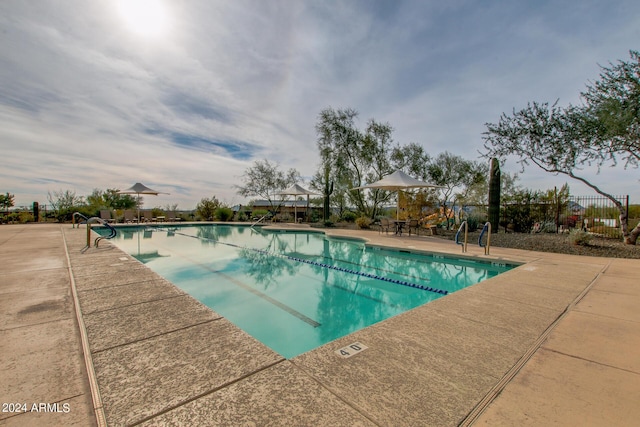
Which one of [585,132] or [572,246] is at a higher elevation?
[585,132]

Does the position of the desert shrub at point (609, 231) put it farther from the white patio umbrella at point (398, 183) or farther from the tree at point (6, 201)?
the tree at point (6, 201)

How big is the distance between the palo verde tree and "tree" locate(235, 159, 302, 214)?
13.0 metres

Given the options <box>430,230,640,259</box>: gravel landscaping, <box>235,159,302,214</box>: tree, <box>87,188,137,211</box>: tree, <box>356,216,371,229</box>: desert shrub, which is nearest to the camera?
<box>430,230,640,259</box>: gravel landscaping

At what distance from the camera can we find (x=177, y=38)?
7.09 meters

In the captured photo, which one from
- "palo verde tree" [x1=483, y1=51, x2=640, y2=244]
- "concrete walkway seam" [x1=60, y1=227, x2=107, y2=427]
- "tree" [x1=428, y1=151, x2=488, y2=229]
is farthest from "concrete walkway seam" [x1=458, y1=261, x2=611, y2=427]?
"tree" [x1=428, y1=151, x2=488, y2=229]

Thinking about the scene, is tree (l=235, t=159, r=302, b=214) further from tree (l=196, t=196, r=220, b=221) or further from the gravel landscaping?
the gravel landscaping

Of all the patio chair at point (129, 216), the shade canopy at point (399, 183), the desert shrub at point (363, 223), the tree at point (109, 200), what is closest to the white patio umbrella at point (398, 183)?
the shade canopy at point (399, 183)

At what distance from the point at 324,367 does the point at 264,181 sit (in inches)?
724

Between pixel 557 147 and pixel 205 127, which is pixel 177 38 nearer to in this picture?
pixel 205 127

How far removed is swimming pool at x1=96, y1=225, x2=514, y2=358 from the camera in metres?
3.86

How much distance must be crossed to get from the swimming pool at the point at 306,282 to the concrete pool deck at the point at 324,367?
1218 mm

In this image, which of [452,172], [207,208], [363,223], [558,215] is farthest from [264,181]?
[558,215]

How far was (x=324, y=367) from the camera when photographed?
1771 millimetres

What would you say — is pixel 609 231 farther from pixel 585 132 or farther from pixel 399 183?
pixel 399 183
